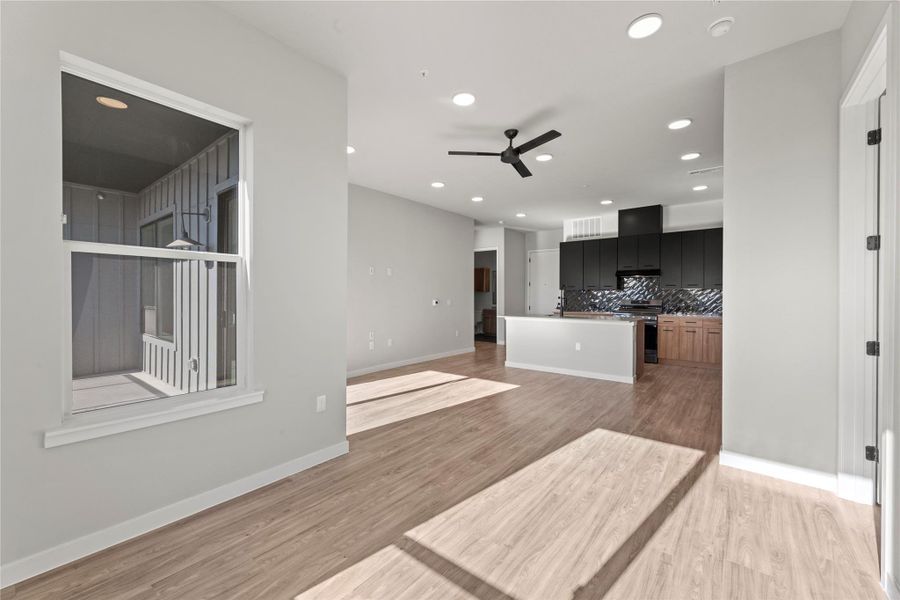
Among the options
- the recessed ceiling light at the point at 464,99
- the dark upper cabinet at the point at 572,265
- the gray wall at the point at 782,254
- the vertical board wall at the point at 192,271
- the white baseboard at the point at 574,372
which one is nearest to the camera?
the vertical board wall at the point at 192,271

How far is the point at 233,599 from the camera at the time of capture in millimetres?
1568

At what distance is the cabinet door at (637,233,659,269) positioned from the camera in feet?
23.7

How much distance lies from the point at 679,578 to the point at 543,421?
2.08 m

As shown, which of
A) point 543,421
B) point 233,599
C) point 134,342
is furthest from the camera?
point 543,421

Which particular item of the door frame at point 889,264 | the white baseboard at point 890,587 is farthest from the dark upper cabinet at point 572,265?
the white baseboard at point 890,587

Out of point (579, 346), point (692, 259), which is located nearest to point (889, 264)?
point (579, 346)

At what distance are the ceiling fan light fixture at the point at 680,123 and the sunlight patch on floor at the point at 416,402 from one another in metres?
3.38

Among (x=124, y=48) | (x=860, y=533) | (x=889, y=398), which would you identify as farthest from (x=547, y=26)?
(x=860, y=533)

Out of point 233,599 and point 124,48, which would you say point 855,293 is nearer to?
point 233,599

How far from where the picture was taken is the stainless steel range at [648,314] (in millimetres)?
7074

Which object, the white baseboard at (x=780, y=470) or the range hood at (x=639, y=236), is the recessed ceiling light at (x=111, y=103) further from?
the range hood at (x=639, y=236)

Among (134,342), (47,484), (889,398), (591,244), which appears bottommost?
(47,484)

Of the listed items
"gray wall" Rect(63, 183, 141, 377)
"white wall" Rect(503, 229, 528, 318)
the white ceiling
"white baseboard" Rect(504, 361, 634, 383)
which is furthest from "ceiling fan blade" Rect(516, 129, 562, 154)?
"white wall" Rect(503, 229, 528, 318)

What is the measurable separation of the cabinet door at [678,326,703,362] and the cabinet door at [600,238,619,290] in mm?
1554
